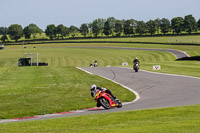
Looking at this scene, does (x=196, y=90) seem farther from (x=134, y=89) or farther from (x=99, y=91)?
(x=99, y=91)

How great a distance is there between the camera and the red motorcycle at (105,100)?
49.0 ft

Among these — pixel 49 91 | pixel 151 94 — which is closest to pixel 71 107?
pixel 49 91

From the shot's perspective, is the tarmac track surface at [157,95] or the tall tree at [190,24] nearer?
the tarmac track surface at [157,95]

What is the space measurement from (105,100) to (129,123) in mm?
4723

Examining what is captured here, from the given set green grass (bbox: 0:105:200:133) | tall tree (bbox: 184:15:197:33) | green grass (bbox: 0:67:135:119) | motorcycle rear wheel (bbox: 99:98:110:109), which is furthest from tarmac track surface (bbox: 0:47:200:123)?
tall tree (bbox: 184:15:197:33)

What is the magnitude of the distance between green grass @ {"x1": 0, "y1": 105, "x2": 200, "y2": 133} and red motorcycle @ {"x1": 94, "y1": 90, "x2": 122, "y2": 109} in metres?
2.45

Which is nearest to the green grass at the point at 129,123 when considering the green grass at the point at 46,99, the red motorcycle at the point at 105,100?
the red motorcycle at the point at 105,100

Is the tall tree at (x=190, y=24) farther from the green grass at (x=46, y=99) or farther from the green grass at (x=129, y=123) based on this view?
the green grass at (x=129, y=123)

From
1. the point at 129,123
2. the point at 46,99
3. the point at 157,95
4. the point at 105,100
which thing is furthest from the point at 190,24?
the point at 129,123

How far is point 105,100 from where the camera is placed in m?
15.1

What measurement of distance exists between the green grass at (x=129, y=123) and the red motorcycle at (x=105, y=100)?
8.03 feet

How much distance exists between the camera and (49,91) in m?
20.5

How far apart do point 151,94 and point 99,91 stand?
19.4 feet

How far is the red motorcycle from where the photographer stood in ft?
49.0
